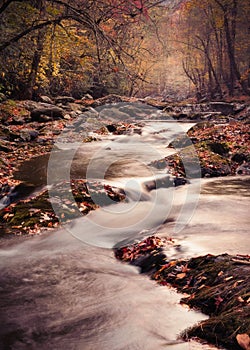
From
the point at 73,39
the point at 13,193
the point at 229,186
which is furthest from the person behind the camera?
the point at 229,186

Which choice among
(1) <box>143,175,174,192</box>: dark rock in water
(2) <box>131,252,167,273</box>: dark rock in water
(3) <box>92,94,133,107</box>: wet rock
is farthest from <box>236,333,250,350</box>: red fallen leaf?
(3) <box>92,94,133,107</box>: wet rock

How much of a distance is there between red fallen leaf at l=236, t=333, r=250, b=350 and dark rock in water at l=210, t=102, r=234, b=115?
908 inches

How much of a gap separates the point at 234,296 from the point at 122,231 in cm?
340

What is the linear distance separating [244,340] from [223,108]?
2416cm

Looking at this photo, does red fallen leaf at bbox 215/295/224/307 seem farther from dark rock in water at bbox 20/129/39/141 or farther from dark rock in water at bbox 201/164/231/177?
dark rock in water at bbox 20/129/39/141

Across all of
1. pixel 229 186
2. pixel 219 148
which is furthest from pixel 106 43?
pixel 219 148

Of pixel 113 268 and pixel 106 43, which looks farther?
pixel 106 43

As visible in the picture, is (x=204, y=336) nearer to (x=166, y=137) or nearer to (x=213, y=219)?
(x=213, y=219)

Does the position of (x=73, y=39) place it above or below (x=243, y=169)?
above

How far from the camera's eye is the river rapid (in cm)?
286

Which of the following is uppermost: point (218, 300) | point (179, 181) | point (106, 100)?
point (106, 100)

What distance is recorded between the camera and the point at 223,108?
24.8m

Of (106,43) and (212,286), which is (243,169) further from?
(212,286)

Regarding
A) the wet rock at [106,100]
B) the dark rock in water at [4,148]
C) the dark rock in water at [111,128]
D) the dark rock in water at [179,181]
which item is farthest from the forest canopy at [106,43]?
the dark rock in water at [111,128]
